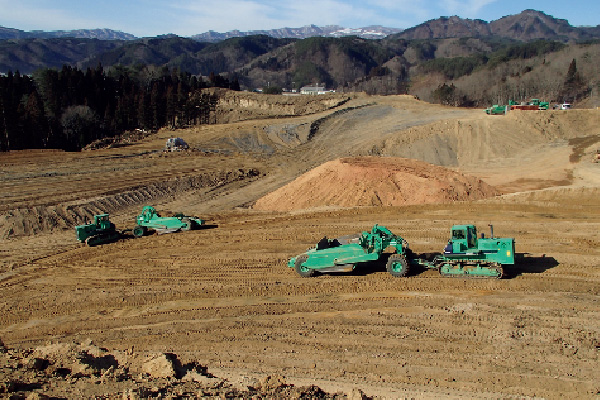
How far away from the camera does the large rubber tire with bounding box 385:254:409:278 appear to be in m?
13.6

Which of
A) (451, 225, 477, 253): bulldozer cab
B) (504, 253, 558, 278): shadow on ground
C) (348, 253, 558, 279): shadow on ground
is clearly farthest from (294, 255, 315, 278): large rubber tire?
(504, 253, 558, 278): shadow on ground

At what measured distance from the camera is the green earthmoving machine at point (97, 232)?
18.5 metres

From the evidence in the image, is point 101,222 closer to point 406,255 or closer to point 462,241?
point 406,255

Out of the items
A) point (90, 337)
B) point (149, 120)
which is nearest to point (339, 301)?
point (90, 337)

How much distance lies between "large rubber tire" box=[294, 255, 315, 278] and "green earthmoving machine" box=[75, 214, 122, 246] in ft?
28.5

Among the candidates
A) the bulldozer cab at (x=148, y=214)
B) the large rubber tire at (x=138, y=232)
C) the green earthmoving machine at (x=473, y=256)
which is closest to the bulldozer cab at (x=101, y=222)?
the large rubber tire at (x=138, y=232)

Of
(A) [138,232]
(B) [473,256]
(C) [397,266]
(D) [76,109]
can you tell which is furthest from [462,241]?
(D) [76,109]

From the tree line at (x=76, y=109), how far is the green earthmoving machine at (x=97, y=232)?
112 feet

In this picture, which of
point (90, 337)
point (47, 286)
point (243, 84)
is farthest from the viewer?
point (243, 84)

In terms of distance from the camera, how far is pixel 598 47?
103 m

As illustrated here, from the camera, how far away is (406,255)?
14.0 meters

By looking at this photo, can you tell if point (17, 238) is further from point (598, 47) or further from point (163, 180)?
point (598, 47)

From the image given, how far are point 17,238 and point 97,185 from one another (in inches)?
336

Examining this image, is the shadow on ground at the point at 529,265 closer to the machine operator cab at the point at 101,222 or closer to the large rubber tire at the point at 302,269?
the large rubber tire at the point at 302,269
